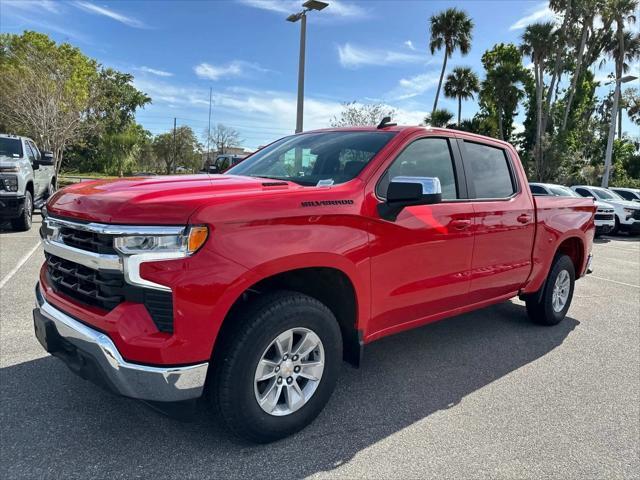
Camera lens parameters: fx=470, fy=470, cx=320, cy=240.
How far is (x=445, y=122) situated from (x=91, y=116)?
25560 millimetres

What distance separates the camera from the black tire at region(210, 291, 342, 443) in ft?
7.91

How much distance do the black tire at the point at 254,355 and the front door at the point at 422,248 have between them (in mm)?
555

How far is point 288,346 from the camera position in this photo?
2.66m

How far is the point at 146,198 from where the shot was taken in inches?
91.6

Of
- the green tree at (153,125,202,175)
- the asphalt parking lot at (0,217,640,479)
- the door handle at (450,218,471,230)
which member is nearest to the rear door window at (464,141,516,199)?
the door handle at (450,218,471,230)

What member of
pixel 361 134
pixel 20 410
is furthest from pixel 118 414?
pixel 361 134

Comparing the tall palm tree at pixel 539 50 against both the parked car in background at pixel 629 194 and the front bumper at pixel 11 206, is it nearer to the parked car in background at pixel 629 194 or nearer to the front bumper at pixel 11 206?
the parked car in background at pixel 629 194

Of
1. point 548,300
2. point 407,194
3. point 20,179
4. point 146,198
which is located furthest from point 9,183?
point 548,300

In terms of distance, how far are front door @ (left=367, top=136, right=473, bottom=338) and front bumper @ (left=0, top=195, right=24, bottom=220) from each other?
869 centimetres

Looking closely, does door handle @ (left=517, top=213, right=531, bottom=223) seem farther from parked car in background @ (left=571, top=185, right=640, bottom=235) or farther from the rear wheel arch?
parked car in background @ (left=571, top=185, right=640, bottom=235)

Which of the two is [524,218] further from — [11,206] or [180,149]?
[180,149]

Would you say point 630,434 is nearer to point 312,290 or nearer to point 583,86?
point 312,290

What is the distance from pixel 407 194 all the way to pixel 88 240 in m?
1.78

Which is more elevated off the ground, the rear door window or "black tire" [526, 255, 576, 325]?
the rear door window
